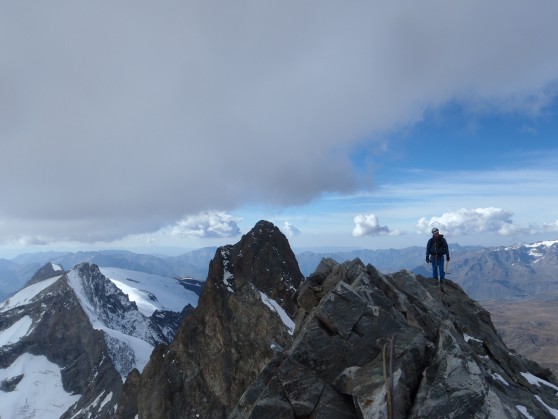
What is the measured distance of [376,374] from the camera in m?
16.6

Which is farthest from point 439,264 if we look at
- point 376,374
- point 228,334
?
point 228,334

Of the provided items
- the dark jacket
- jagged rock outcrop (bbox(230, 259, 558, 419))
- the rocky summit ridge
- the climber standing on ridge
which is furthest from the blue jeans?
jagged rock outcrop (bbox(230, 259, 558, 419))

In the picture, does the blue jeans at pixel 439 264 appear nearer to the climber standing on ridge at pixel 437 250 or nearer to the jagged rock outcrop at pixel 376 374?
the climber standing on ridge at pixel 437 250

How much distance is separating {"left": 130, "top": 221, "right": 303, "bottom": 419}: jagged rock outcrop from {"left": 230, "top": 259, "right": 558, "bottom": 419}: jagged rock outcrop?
43222 mm

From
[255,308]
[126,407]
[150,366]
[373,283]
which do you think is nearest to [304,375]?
[373,283]

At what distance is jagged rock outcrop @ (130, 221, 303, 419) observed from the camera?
227 ft

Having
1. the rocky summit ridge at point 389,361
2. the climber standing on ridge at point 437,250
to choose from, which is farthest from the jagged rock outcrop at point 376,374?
the climber standing on ridge at point 437,250

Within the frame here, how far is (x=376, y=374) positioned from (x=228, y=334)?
64499 millimetres

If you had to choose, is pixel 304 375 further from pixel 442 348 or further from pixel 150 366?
pixel 150 366

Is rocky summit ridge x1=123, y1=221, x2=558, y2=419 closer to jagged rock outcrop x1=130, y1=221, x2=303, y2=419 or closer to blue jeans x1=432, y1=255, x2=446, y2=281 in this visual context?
blue jeans x1=432, y1=255, x2=446, y2=281

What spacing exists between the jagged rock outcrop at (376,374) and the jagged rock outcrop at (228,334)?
4322 centimetres

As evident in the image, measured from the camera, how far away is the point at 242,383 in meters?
69.7

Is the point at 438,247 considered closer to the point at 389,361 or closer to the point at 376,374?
the point at 389,361

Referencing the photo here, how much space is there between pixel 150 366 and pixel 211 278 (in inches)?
951
